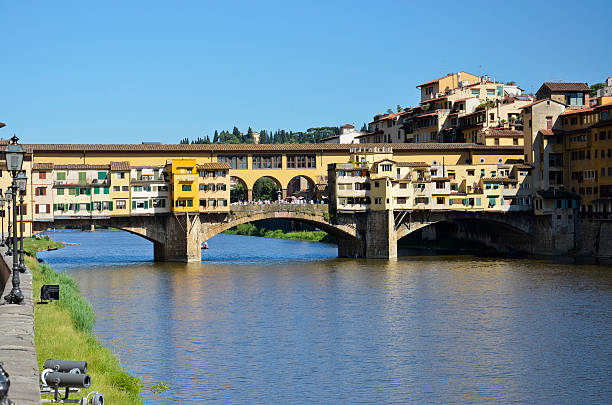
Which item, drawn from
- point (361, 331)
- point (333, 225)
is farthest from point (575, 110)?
point (361, 331)

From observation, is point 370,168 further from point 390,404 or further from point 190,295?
point 390,404

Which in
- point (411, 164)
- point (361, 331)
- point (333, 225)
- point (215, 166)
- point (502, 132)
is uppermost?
point (502, 132)

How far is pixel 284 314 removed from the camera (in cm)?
4338

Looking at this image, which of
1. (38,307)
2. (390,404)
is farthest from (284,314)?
(390,404)

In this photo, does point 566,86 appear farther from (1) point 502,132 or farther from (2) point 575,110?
(1) point 502,132

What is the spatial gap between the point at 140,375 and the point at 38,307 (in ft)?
15.4

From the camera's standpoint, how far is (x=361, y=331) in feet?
125

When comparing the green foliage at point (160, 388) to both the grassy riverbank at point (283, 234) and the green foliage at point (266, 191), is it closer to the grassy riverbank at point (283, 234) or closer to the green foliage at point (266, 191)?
the grassy riverbank at point (283, 234)

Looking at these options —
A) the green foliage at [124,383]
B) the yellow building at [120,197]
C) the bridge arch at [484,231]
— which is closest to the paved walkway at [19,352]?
the green foliage at [124,383]

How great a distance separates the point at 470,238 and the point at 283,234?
3865cm

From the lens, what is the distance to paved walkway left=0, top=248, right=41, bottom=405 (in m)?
14.7

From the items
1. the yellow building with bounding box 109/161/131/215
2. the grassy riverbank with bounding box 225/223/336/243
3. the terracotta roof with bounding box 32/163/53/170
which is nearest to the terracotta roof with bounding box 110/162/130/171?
the yellow building with bounding box 109/161/131/215

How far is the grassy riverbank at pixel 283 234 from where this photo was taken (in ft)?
364

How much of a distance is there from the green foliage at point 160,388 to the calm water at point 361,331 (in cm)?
23
